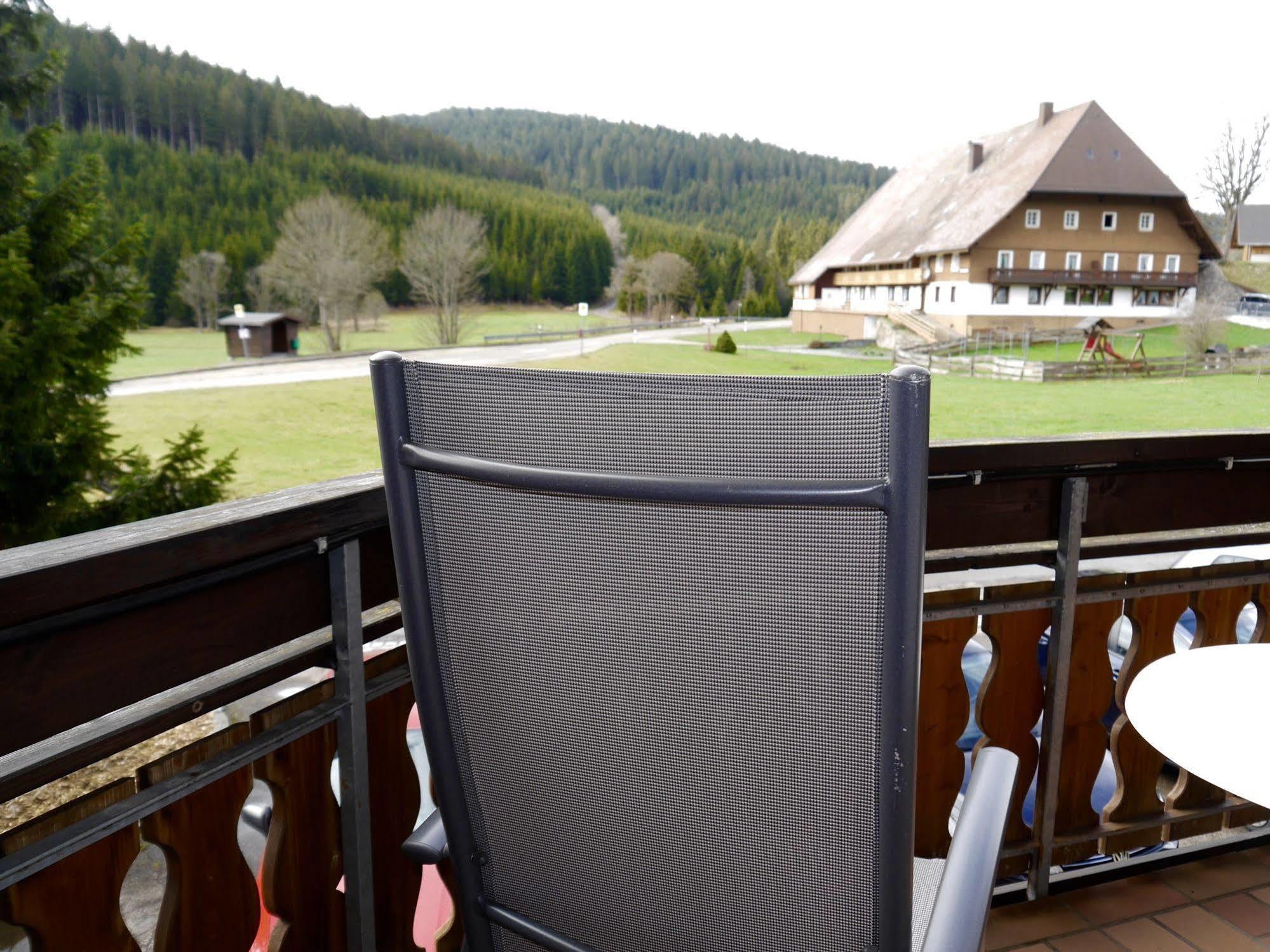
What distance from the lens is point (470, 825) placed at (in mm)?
721

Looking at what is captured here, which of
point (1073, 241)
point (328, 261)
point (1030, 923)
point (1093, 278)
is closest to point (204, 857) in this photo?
point (1030, 923)

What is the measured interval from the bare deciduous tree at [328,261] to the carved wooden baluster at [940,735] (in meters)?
21.5

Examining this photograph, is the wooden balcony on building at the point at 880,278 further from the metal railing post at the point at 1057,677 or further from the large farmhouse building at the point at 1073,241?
the metal railing post at the point at 1057,677

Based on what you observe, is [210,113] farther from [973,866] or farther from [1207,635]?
[973,866]

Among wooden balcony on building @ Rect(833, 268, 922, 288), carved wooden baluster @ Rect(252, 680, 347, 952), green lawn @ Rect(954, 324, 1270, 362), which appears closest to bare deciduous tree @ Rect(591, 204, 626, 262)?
wooden balcony on building @ Rect(833, 268, 922, 288)

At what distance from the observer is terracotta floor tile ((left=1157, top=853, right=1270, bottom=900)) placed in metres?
1.62

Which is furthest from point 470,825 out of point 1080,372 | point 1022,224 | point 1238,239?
point 1022,224

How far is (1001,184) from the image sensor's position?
108ft

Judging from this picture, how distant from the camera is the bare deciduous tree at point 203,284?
2191 centimetres

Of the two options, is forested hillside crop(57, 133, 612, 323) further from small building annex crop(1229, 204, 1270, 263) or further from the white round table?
the white round table

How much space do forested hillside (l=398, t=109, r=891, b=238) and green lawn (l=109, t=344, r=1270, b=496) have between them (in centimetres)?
1950

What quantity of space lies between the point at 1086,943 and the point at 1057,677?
43cm

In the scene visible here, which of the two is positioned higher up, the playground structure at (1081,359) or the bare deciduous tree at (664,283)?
the bare deciduous tree at (664,283)

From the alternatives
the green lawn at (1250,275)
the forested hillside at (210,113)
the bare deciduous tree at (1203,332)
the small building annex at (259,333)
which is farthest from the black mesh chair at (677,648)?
the small building annex at (259,333)
